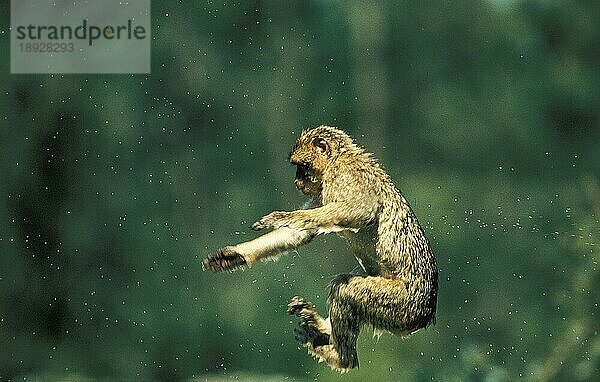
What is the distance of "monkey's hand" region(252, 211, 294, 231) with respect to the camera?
8.43 feet

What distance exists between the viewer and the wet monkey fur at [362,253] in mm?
2891

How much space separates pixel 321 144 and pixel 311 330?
0.47 metres

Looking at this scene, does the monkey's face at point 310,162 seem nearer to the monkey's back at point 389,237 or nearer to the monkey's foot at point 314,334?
the monkey's back at point 389,237

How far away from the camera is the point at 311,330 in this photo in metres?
3.10

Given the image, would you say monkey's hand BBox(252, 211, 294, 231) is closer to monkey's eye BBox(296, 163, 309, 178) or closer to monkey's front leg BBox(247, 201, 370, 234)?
monkey's front leg BBox(247, 201, 370, 234)

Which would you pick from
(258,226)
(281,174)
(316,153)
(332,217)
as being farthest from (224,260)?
(281,174)

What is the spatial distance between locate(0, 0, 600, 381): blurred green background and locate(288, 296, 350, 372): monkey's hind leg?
4.52 m

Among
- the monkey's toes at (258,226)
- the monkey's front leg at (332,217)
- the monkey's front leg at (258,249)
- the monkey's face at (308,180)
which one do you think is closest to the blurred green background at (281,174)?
the monkey's face at (308,180)

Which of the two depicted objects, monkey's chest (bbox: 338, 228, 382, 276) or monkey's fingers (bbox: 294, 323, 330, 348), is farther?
monkey's fingers (bbox: 294, 323, 330, 348)

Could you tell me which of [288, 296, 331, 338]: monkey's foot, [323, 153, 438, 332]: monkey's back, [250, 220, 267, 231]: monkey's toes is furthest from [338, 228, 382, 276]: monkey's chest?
[250, 220, 267, 231]: monkey's toes

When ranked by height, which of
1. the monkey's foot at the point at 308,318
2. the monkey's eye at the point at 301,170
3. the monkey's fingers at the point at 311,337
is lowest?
the monkey's fingers at the point at 311,337

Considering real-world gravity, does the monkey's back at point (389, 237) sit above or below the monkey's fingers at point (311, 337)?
above

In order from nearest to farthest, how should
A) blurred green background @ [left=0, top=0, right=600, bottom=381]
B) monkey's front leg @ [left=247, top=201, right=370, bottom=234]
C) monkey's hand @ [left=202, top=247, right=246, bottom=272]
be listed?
monkey's hand @ [left=202, top=247, right=246, bottom=272] → monkey's front leg @ [left=247, top=201, right=370, bottom=234] → blurred green background @ [left=0, top=0, right=600, bottom=381]

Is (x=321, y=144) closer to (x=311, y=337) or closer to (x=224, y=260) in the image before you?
(x=311, y=337)
